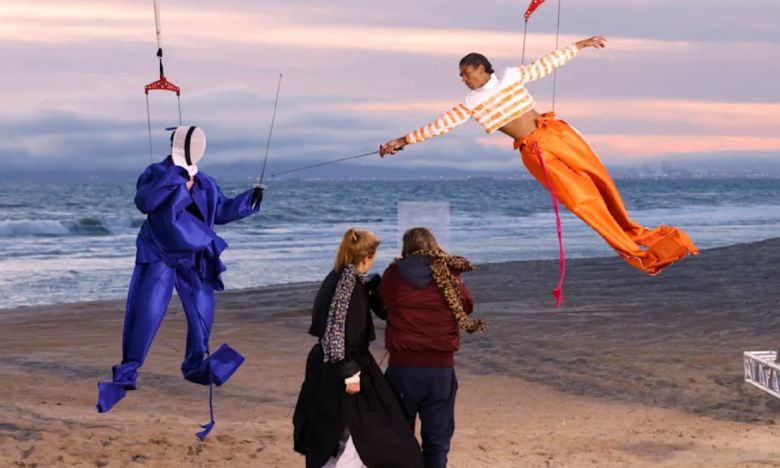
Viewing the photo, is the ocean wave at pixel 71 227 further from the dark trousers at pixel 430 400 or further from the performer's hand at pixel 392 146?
the performer's hand at pixel 392 146

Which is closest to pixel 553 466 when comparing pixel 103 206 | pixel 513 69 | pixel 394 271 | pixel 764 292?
pixel 394 271

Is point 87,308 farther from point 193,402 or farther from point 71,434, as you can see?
point 71,434

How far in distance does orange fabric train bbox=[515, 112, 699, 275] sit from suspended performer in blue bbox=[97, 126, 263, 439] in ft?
5.68

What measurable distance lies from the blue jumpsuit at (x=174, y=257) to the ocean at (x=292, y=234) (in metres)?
1.22

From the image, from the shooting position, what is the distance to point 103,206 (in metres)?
54.6

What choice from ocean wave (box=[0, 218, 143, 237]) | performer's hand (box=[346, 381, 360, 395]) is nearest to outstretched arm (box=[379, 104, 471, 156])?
performer's hand (box=[346, 381, 360, 395])

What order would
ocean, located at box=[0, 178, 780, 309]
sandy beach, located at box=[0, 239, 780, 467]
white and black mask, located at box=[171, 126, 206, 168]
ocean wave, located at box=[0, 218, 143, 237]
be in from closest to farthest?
white and black mask, located at box=[171, 126, 206, 168], sandy beach, located at box=[0, 239, 780, 467], ocean, located at box=[0, 178, 780, 309], ocean wave, located at box=[0, 218, 143, 237]

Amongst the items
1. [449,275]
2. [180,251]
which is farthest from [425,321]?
[180,251]

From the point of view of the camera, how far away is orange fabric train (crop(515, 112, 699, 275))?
6.24m

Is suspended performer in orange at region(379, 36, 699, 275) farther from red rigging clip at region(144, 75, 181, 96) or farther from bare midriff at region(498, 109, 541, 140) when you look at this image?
red rigging clip at region(144, 75, 181, 96)

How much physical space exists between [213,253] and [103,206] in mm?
48545

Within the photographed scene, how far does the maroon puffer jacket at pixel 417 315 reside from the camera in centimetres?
643

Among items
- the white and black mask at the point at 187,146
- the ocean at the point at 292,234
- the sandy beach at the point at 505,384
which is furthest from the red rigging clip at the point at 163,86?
the sandy beach at the point at 505,384

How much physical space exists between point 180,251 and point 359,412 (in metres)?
1.49
